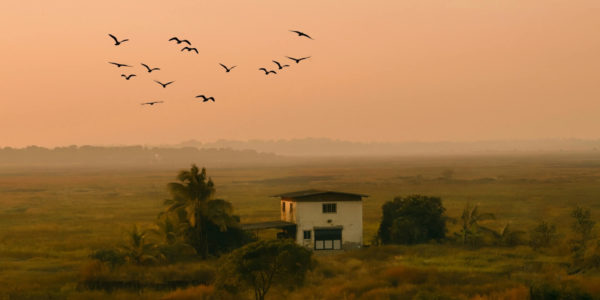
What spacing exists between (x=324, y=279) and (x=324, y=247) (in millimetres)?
14605

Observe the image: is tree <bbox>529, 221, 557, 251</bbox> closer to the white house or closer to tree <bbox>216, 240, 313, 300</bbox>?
the white house

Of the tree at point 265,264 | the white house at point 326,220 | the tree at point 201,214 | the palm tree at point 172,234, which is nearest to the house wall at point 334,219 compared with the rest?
the white house at point 326,220

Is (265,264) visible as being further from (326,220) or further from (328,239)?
(328,239)

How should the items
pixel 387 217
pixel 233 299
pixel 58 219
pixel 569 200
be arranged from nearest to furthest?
pixel 233 299, pixel 387 217, pixel 58 219, pixel 569 200

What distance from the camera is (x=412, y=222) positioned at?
2566 inches

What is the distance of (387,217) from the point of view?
68.1 metres

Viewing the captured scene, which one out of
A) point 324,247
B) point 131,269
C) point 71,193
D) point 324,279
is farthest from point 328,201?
point 71,193

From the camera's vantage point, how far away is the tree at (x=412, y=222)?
6525 cm

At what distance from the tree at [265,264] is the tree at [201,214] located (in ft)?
59.7

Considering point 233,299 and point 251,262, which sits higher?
point 251,262

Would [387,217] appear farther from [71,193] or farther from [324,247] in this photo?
[71,193]

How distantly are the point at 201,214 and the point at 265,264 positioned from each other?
21.3 metres

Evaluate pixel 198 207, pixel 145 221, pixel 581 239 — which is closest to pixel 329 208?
pixel 198 207

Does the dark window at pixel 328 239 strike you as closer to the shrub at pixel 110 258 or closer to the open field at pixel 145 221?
the open field at pixel 145 221
